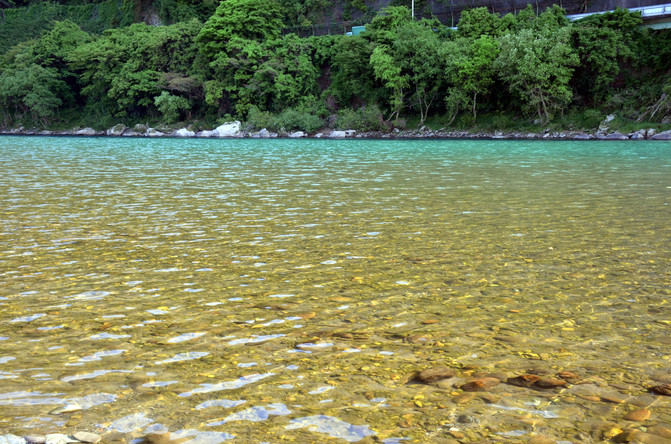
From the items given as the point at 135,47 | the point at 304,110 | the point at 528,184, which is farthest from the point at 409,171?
the point at 135,47

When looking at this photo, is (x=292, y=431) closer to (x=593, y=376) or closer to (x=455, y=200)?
(x=593, y=376)

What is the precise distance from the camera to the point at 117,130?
67.4 m

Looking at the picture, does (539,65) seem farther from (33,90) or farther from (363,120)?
(33,90)

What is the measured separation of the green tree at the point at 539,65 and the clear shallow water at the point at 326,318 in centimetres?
3707

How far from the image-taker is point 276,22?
220ft

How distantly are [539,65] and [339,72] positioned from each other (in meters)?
23.4

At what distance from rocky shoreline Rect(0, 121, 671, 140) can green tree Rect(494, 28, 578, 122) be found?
2.96 m

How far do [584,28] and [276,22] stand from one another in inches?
1404

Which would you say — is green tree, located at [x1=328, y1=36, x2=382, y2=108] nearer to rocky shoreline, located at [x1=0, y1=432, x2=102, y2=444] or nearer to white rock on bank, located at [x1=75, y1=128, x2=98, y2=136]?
white rock on bank, located at [x1=75, y1=128, x2=98, y2=136]

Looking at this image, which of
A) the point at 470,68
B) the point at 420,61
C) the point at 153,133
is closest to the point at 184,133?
the point at 153,133

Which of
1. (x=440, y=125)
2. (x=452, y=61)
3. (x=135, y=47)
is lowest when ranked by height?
(x=440, y=125)

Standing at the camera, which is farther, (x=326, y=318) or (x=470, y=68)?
(x=470, y=68)

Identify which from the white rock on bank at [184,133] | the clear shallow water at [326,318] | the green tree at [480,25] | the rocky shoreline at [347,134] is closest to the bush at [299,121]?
the rocky shoreline at [347,134]

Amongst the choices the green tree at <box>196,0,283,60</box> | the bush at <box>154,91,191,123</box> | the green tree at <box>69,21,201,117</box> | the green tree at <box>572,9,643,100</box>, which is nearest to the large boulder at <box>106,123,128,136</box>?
the green tree at <box>69,21,201,117</box>
